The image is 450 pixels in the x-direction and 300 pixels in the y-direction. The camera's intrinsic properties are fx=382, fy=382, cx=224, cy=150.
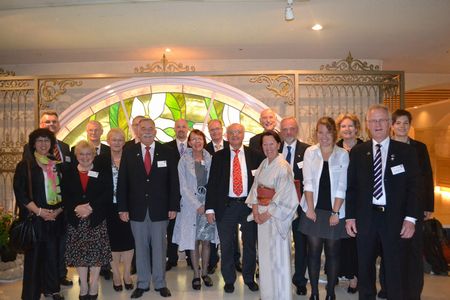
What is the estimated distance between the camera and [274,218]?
305 cm

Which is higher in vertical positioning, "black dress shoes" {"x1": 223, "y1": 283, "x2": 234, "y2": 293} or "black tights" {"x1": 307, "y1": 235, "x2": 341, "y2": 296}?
"black tights" {"x1": 307, "y1": 235, "x2": 341, "y2": 296}

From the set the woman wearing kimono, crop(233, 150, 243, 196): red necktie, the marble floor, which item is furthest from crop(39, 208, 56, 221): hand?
the woman wearing kimono

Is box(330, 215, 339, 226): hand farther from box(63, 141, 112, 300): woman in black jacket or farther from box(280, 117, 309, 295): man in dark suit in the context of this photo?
box(63, 141, 112, 300): woman in black jacket

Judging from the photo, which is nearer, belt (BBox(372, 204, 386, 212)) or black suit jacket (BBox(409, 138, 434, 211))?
belt (BBox(372, 204, 386, 212))

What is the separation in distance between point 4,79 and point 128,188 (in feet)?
10.5

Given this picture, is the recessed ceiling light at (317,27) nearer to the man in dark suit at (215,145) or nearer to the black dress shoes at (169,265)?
the man in dark suit at (215,145)

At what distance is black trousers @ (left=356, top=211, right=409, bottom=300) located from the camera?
8.74ft

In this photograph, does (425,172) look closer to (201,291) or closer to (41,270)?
(201,291)

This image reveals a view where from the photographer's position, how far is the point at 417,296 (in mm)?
2869

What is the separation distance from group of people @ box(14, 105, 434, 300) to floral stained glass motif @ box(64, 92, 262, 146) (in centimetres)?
165

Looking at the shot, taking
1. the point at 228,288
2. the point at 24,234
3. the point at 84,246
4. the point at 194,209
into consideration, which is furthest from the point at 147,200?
the point at 228,288

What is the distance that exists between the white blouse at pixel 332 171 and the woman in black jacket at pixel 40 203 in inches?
81.9

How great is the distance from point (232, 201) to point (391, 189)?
133 cm

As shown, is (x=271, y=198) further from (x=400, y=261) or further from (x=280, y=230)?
(x=400, y=261)
